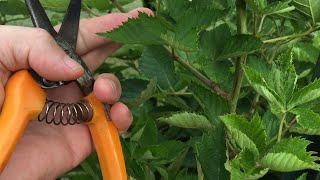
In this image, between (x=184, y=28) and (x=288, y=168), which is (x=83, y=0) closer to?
(x=184, y=28)

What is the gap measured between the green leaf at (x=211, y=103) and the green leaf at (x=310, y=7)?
15 centimetres

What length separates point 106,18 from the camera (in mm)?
816

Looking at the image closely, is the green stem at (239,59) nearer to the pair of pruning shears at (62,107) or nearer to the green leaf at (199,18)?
the green leaf at (199,18)

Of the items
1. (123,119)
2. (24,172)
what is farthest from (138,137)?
(24,172)

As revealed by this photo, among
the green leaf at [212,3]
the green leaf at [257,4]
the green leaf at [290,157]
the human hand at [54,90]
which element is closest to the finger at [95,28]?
the human hand at [54,90]

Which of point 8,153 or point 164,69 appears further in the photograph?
point 164,69

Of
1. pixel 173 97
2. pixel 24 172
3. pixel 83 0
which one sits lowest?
pixel 24 172

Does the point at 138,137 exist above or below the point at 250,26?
below

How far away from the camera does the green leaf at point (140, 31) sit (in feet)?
2.14

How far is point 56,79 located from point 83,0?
0.61 ft

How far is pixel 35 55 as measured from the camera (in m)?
0.73

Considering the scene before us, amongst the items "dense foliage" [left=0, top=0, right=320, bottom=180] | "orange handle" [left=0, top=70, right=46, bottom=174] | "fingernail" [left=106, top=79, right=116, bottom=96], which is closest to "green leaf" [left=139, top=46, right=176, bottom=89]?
"dense foliage" [left=0, top=0, right=320, bottom=180]

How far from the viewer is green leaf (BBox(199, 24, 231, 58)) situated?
74 cm

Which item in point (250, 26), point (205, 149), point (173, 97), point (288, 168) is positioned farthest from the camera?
point (250, 26)
